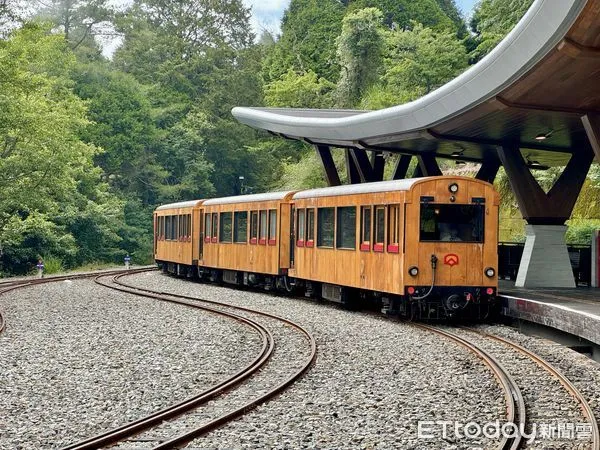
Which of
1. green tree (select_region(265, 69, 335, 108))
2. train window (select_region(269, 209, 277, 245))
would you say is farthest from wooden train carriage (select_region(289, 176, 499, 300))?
green tree (select_region(265, 69, 335, 108))

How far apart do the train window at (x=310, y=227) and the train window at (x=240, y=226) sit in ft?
14.0

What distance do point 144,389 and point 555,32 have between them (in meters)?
7.25

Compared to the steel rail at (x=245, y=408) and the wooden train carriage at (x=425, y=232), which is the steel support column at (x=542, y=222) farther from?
the steel rail at (x=245, y=408)

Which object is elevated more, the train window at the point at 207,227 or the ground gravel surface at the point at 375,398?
the train window at the point at 207,227

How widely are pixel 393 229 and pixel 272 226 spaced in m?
6.85

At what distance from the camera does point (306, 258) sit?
2097 centimetres

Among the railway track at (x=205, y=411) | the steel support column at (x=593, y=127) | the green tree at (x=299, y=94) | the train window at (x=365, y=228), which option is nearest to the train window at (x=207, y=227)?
the train window at (x=365, y=228)

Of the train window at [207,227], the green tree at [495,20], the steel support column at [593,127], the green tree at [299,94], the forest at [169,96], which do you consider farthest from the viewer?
the green tree at [299,94]

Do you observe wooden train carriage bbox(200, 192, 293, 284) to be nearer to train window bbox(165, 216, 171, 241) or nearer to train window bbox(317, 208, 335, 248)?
train window bbox(317, 208, 335, 248)

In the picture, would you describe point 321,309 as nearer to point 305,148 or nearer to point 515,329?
point 515,329

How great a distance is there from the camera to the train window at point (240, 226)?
25055 mm

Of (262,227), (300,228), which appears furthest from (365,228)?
(262,227)

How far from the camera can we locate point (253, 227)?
24.5 metres


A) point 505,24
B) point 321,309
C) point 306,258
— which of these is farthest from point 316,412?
point 505,24
